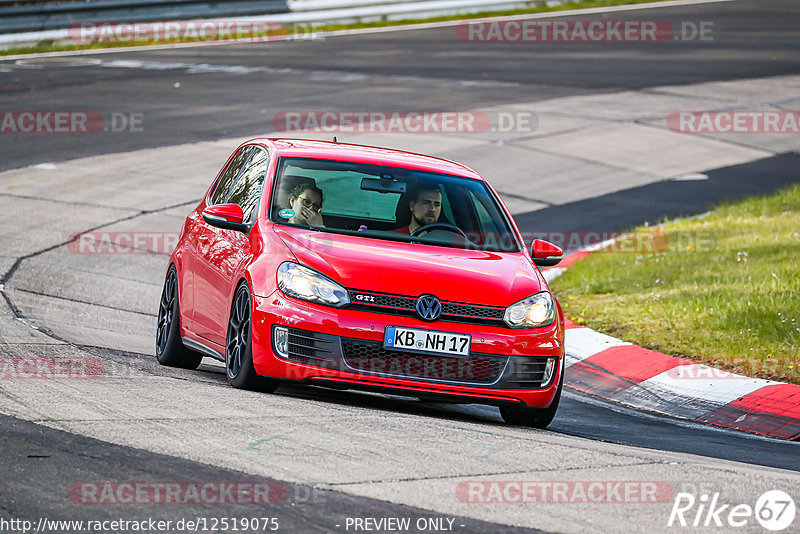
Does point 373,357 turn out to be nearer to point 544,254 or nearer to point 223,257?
point 223,257

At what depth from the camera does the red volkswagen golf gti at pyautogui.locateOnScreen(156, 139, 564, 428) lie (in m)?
7.23

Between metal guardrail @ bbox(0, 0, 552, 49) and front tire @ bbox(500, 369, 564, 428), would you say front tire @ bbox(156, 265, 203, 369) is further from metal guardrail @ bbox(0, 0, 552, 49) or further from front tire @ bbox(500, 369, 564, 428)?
metal guardrail @ bbox(0, 0, 552, 49)

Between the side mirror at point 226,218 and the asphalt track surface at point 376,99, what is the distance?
109 centimetres

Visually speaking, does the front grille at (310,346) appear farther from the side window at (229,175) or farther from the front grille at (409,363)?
the side window at (229,175)

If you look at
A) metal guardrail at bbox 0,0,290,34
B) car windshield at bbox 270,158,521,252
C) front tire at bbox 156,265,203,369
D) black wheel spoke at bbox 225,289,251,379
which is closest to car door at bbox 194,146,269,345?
black wheel spoke at bbox 225,289,251,379

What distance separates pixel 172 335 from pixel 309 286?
6.79 feet

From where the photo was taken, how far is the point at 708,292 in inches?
466

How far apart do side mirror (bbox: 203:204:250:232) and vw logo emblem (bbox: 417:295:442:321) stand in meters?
1.42

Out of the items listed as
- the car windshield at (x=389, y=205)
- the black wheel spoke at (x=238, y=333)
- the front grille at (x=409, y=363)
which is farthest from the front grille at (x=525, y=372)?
the black wheel spoke at (x=238, y=333)

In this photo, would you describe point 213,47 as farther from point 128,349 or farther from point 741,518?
Result: point 741,518

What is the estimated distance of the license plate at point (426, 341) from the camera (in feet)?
23.6

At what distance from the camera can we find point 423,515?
5160 millimetres

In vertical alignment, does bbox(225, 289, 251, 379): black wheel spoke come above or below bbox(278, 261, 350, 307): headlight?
below

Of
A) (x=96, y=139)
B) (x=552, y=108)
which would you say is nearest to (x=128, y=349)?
(x=96, y=139)
